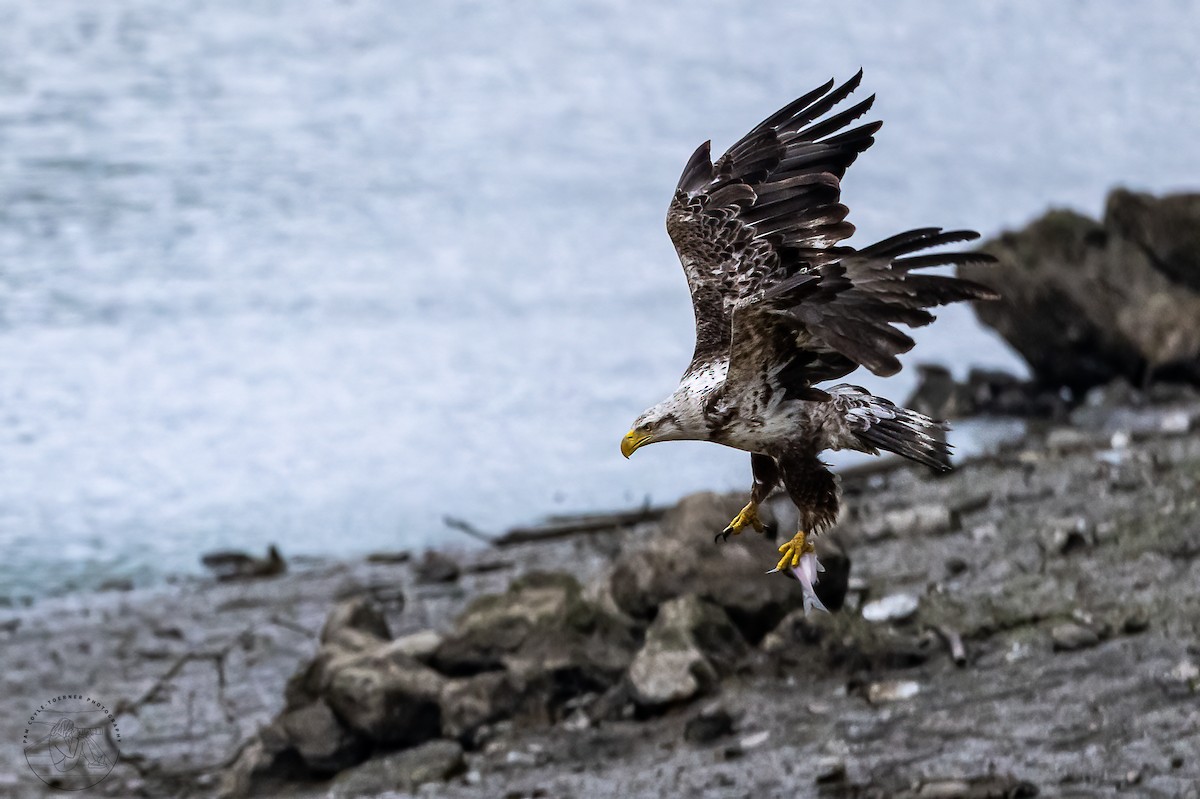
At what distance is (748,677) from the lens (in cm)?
1009

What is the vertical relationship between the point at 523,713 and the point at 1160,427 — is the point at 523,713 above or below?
below

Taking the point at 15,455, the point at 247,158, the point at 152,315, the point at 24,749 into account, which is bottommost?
the point at 24,749

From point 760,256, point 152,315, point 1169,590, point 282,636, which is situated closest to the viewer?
point 760,256

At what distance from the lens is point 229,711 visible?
11867 mm

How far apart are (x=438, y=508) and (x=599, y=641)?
5.47 meters

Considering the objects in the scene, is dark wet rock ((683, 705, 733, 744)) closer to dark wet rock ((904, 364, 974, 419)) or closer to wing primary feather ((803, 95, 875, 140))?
wing primary feather ((803, 95, 875, 140))

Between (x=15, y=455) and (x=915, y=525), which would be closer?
(x=915, y=525)

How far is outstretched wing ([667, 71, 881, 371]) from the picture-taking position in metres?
7.13

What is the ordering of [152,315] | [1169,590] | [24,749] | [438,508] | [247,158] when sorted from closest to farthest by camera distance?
1. [1169,590]
2. [24,749]
3. [438,508]
4. [152,315]
5. [247,158]

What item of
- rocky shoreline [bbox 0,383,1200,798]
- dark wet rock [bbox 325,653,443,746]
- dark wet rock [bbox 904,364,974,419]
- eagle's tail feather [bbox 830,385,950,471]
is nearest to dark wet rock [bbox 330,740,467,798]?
rocky shoreline [bbox 0,383,1200,798]

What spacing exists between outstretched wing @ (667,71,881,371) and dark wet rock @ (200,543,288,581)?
7591 mm

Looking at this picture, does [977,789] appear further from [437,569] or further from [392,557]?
[392,557]

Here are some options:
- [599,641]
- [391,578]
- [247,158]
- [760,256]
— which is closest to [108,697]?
[391,578]

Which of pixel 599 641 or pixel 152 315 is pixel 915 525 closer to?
pixel 599 641
